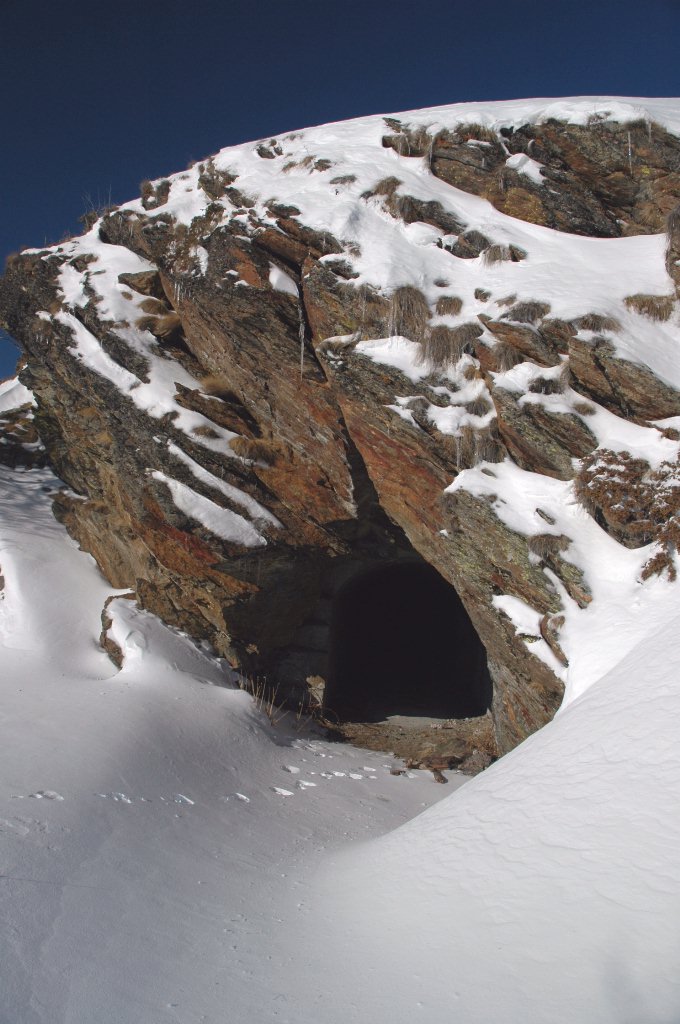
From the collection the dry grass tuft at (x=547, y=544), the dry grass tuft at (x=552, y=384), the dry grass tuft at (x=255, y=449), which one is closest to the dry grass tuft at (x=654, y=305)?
the dry grass tuft at (x=552, y=384)

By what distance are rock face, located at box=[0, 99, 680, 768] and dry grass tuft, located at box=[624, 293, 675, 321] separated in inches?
3.7

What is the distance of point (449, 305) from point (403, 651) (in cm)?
955

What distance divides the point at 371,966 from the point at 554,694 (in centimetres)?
428

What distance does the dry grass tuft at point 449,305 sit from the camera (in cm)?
782

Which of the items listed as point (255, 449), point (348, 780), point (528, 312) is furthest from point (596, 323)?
point (348, 780)

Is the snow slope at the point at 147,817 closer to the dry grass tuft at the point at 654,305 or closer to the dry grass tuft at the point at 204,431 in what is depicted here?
the dry grass tuft at the point at 204,431

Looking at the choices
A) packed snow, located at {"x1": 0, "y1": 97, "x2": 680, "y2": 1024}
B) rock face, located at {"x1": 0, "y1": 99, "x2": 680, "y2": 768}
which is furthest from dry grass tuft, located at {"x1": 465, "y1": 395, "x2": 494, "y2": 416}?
packed snow, located at {"x1": 0, "y1": 97, "x2": 680, "y2": 1024}

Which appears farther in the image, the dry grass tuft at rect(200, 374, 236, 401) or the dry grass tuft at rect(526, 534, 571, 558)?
the dry grass tuft at rect(200, 374, 236, 401)

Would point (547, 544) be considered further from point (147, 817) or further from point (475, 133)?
point (475, 133)

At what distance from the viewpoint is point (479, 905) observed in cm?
283

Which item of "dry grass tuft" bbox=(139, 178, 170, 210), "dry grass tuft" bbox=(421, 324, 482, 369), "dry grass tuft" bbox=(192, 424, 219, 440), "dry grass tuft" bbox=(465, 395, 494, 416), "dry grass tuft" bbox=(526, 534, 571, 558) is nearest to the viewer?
"dry grass tuft" bbox=(526, 534, 571, 558)

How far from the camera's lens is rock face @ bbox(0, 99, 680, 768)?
7.12 meters

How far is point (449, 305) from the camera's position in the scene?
25.8 ft

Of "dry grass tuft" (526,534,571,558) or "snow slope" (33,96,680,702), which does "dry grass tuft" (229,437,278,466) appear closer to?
"snow slope" (33,96,680,702)
